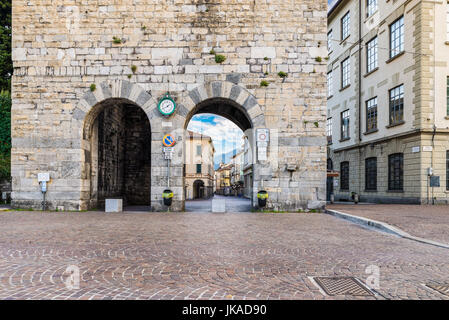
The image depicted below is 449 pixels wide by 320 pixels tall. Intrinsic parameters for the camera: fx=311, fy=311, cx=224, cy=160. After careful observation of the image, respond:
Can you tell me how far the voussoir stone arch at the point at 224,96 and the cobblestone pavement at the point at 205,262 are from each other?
6.02 meters

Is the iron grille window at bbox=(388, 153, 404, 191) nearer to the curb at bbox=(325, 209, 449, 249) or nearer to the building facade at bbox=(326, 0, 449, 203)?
the building facade at bbox=(326, 0, 449, 203)

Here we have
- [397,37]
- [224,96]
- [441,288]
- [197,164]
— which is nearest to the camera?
[441,288]

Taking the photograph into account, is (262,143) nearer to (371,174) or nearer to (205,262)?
(205,262)

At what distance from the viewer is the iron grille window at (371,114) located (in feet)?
72.0

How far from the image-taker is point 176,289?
3.63 meters

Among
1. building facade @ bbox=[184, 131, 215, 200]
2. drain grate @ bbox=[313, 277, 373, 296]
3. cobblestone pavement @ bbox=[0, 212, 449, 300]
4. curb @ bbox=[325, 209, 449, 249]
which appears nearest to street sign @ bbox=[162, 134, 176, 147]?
cobblestone pavement @ bbox=[0, 212, 449, 300]

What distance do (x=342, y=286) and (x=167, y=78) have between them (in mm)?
10984

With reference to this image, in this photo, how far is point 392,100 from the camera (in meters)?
20.0

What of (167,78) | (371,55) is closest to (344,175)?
(371,55)

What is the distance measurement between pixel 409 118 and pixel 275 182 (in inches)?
429

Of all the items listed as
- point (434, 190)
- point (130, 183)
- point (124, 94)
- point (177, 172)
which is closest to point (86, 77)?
point (124, 94)

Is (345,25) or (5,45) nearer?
(5,45)

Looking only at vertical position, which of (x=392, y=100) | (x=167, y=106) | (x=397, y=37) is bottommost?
(x=167, y=106)

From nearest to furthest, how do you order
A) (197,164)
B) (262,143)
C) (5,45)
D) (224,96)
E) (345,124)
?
1. (262,143)
2. (224,96)
3. (5,45)
4. (345,124)
5. (197,164)
